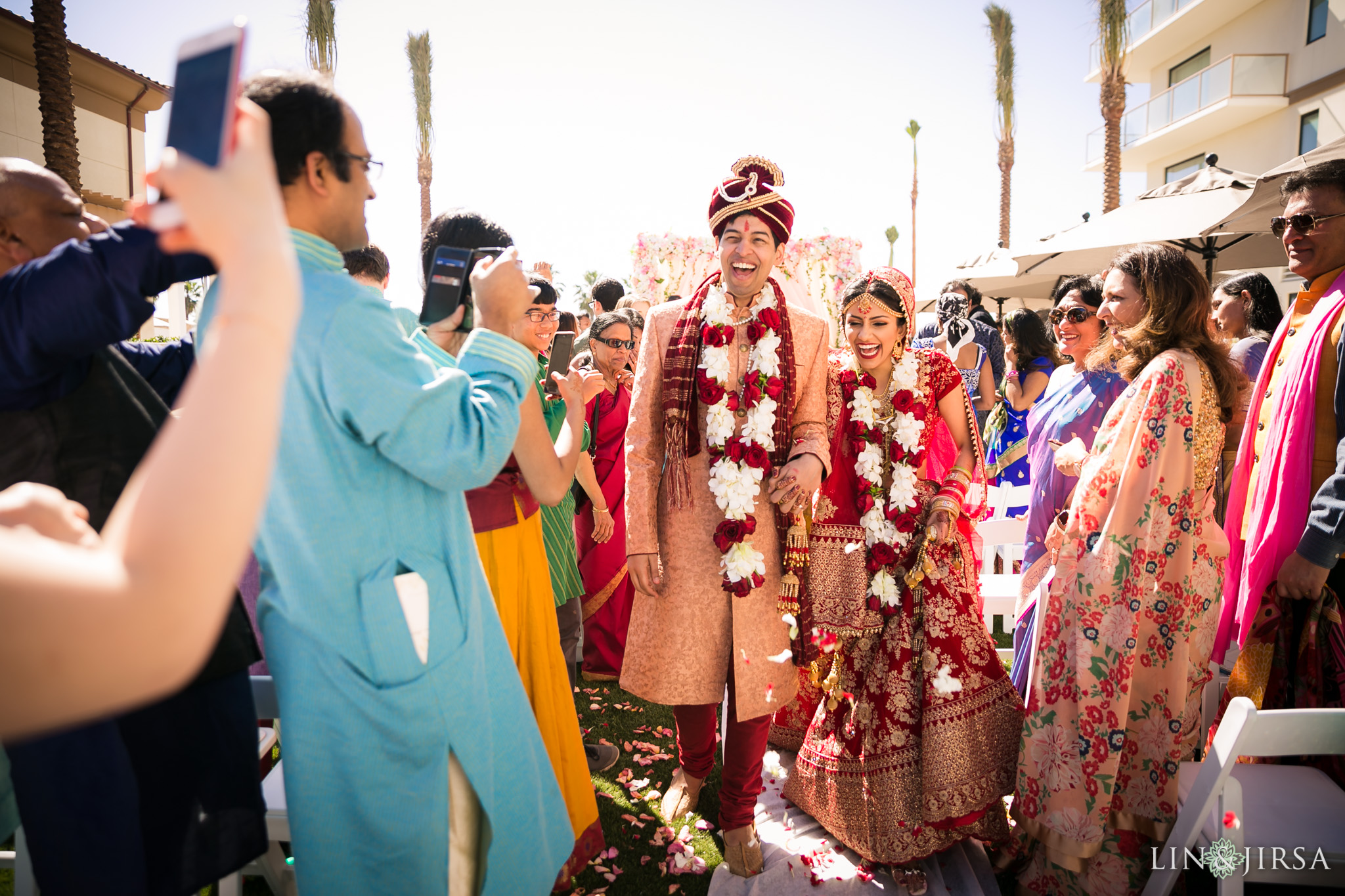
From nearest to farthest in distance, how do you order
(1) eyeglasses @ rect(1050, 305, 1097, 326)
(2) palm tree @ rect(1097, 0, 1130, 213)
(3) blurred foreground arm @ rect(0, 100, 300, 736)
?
(3) blurred foreground arm @ rect(0, 100, 300, 736)
(1) eyeglasses @ rect(1050, 305, 1097, 326)
(2) palm tree @ rect(1097, 0, 1130, 213)

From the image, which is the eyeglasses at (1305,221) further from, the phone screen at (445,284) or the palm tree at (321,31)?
the palm tree at (321,31)

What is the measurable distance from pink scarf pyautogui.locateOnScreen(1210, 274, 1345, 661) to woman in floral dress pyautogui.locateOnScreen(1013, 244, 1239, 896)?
13.3 inches

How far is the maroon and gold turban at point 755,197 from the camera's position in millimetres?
2717

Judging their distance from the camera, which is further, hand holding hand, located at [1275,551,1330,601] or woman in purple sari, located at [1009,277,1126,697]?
woman in purple sari, located at [1009,277,1126,697]

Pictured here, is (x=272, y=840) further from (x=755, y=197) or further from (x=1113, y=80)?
(x=1113, y=80)

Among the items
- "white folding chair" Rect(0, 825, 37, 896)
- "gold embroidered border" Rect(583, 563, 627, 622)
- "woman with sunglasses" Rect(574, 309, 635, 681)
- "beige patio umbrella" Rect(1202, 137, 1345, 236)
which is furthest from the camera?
"beige patio umbrella" Rect(1202, 137, 1345, 236)

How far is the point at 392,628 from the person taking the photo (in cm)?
131

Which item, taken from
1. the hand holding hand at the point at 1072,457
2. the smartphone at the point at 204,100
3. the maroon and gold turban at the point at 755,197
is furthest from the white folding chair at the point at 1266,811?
the smartphone at the point at 204,100

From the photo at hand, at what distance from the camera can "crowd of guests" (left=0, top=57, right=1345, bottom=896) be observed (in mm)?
697

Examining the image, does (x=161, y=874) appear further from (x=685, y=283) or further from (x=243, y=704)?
(x=685, y=283)

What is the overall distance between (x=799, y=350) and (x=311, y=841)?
2.32 m

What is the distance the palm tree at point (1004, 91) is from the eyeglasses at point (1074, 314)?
20903 mm

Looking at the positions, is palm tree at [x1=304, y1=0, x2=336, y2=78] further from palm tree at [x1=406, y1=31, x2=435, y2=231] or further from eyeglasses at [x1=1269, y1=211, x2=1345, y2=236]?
eyeglasses at [x1=1269, y1=211, x2=1345, y2=236]

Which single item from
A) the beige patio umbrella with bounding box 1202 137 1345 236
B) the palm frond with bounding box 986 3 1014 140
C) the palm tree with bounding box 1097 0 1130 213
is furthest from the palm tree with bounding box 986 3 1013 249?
the beige patio umbrella with bounding box 1202 137 1345 236
